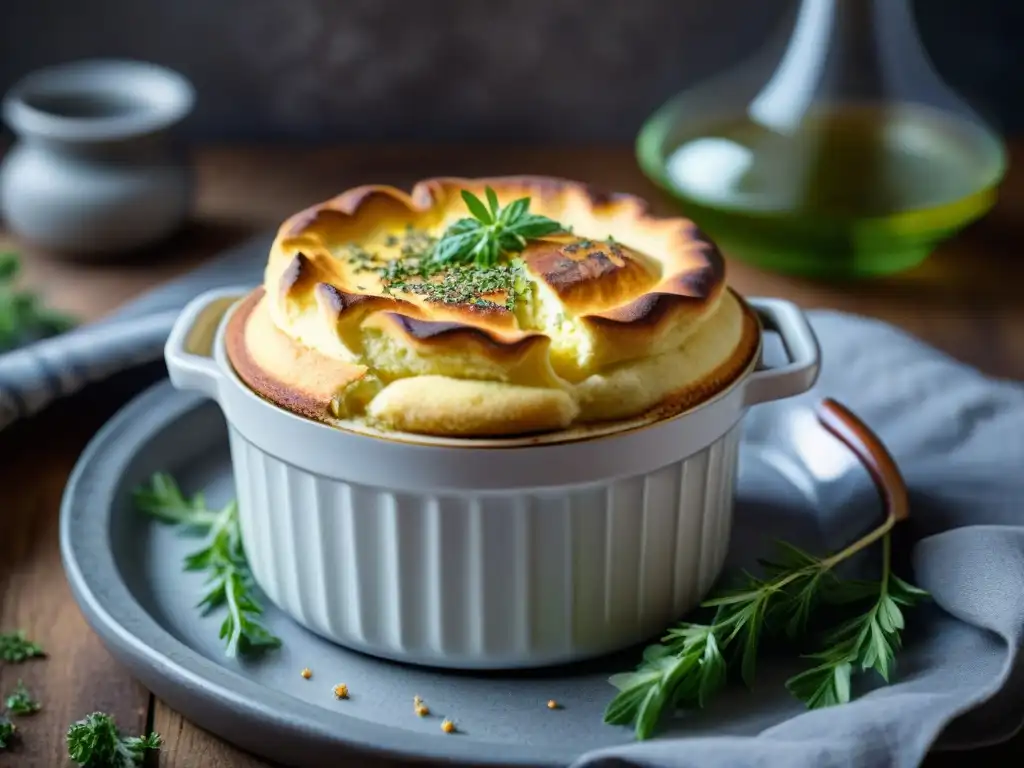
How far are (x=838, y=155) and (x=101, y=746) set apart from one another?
1.73 metres

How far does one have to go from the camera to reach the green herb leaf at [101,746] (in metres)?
1.45

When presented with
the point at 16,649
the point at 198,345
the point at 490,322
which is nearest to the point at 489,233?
the point at 490,322

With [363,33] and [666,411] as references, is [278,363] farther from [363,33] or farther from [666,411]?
[363,33]

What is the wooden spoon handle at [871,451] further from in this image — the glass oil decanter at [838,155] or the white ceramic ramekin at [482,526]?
the glass oil decanter at [838,155]

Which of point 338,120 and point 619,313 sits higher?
point 619,313

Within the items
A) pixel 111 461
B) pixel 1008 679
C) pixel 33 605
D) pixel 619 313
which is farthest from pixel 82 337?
pixel 1008 679

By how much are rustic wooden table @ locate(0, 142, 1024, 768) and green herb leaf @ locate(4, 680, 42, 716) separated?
13 millimetres

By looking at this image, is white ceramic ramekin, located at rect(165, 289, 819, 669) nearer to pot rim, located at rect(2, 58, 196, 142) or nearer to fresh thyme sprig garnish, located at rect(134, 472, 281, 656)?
fresh thyme sprig garnish, located at rect(134, 472, 281, 656)

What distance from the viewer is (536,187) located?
6.17 ft

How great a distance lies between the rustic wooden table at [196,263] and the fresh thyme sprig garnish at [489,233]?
621mm

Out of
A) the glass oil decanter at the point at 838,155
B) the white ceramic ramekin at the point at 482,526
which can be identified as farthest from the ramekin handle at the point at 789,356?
the glass oil decanter at the point at 838,155

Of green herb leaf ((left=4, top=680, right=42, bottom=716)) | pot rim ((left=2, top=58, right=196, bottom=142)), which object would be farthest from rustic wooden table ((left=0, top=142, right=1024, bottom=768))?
pot rim ((left=2, top=58, right=196, bottom=142))

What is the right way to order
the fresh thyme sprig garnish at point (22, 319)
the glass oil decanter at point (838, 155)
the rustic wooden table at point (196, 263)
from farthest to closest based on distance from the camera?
the glass oil decanter at point (838, 155)
the fresh thyme sprig garnish at point (22, 319)
the rustic wooden table at point (196, 263)

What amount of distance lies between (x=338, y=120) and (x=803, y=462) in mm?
1620
